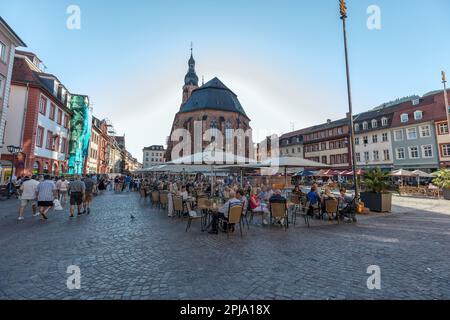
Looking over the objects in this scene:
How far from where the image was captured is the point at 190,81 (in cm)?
6600

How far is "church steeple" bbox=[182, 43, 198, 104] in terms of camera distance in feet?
214

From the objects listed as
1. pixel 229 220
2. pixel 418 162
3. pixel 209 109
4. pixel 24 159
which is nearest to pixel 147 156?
pixel 209 109

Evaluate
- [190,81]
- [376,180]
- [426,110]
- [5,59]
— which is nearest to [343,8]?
[376,180]

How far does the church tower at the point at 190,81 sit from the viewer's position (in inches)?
2564

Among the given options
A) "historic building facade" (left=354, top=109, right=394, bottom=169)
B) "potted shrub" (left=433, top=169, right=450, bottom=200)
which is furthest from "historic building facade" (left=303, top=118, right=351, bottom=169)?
"potted shrub" (left=433, top=169, right=450, bottom=200)

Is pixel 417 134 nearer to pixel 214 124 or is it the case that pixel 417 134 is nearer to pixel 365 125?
pixel 365 125

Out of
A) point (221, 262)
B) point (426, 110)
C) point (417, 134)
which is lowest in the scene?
point (221, 262)

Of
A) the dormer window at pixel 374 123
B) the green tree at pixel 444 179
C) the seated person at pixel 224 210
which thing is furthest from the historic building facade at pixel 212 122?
the seated person at pixel 224 210

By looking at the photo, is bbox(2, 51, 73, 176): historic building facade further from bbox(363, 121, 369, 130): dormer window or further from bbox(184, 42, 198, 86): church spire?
bbox(363, 121, 369, 130): dormer window

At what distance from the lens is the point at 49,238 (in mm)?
6316

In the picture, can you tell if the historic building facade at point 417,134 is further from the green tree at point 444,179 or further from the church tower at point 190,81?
the church tower at point 190,81

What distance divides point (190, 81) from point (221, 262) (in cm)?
6744

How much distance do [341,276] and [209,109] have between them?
42377 mm

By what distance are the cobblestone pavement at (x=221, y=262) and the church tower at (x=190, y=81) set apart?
202ft
